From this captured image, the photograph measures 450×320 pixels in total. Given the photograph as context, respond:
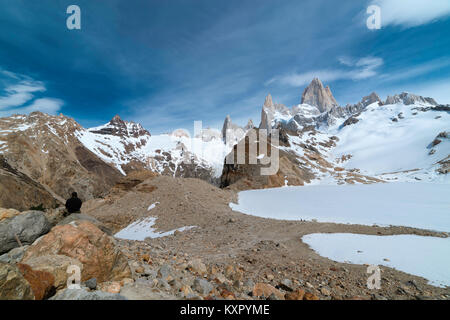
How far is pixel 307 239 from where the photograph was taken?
33.7 feet

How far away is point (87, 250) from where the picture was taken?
14.3 ft

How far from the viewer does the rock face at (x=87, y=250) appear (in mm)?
4211

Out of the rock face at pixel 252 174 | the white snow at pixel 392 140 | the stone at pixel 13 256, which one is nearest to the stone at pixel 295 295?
the stone at pixel 13 256

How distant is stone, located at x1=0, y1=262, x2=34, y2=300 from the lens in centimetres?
276

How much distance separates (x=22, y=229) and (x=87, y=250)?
3770mm

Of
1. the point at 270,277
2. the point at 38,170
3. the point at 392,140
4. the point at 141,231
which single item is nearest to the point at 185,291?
the point at 270,277

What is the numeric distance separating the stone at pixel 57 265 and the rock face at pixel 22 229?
343 centimetres

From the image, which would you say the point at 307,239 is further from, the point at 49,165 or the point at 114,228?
the point at 49,165

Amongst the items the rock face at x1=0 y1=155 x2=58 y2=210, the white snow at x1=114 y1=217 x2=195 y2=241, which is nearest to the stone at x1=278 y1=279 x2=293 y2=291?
the white snow at x1=114 y1=217 x2=195 y2=241

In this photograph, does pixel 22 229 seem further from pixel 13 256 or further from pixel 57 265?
pixel 57 265

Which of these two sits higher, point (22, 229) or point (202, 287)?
point (22, 229)

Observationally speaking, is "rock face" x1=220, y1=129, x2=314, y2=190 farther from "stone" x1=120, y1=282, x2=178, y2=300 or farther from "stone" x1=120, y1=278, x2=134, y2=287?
"stone" x1=120, y1=282, x2=178, y2=300
